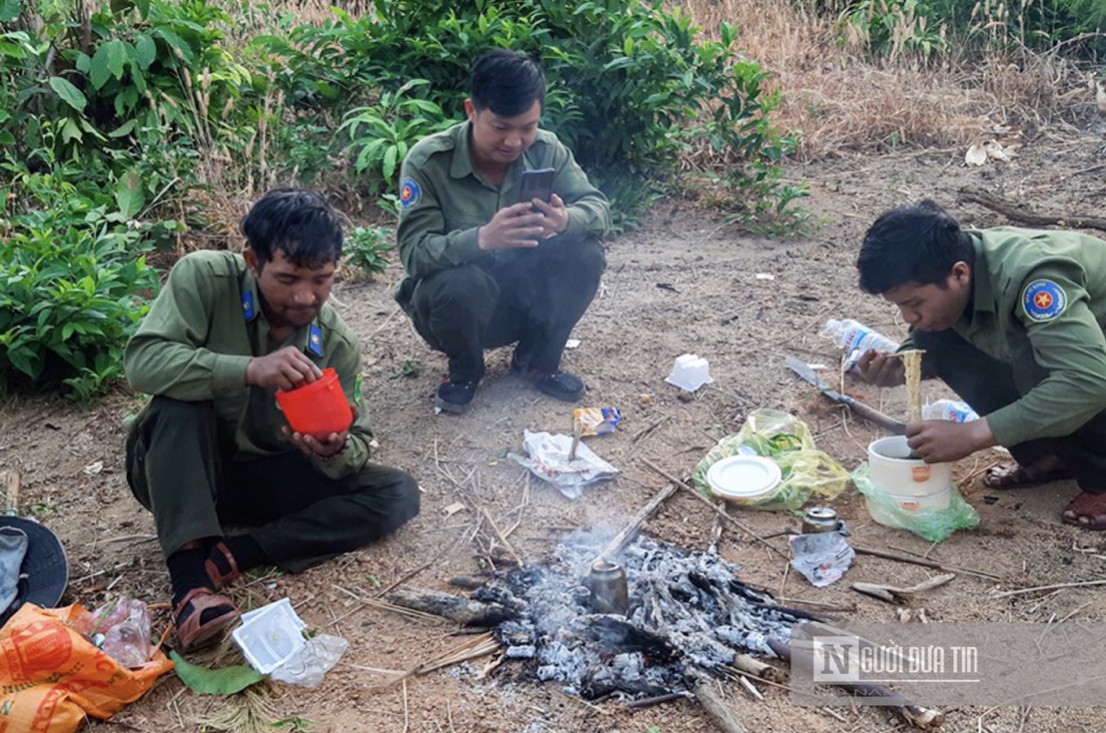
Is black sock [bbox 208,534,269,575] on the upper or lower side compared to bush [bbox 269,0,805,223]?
lower

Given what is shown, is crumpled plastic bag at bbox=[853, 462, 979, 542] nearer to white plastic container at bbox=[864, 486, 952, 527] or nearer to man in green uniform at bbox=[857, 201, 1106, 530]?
white plastic container at bbox=[864, 486, 952, 527]

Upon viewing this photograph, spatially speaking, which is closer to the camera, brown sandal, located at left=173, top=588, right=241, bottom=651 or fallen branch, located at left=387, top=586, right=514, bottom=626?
brown sandal, located at left=173, top=588, right=241, bottom=651

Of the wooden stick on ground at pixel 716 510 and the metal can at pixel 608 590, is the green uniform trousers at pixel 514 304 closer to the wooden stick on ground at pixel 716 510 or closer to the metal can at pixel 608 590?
the wooden stick on ground at pixel 716 510

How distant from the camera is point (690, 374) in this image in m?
4.54

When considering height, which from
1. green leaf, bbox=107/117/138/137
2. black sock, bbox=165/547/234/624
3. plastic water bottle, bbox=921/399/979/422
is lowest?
plastic water bottle, bbox=921/399/979/422

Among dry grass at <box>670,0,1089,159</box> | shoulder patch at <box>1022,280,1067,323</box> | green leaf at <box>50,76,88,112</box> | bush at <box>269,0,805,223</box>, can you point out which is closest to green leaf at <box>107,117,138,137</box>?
green leaf at <box>50,76,88,112</box>

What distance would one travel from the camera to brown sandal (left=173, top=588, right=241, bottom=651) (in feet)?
9.38

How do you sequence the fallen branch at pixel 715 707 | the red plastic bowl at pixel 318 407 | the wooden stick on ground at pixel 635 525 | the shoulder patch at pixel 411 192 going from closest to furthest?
1. the fallen branch at pixel 715 707
2. the red plastic bowl at pixel 318 407
3. the wooden stick on ground at pixel 635 525
4. the shoulder patch at pixel 411 192

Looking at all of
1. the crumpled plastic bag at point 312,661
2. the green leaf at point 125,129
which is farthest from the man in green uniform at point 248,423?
the green leaf at point 125,129

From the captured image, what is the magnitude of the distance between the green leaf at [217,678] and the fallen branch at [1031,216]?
5427mm

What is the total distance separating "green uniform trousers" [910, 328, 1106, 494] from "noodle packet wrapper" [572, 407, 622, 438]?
4.13 ft

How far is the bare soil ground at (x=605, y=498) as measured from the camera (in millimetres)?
2682

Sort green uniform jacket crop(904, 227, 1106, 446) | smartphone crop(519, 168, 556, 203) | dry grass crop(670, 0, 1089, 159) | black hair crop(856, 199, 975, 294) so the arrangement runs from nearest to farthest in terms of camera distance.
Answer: green uniform jacket crop(904, 227, 1106, 446), black hair crop(856, 199, 975, 294), smartphone crop(519, 168, 556, 203), dry grass crop(670, 0, 1089, 159)

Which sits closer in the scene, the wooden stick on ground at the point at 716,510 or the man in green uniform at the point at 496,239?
the wooden stick on ground at the point at 716,510
